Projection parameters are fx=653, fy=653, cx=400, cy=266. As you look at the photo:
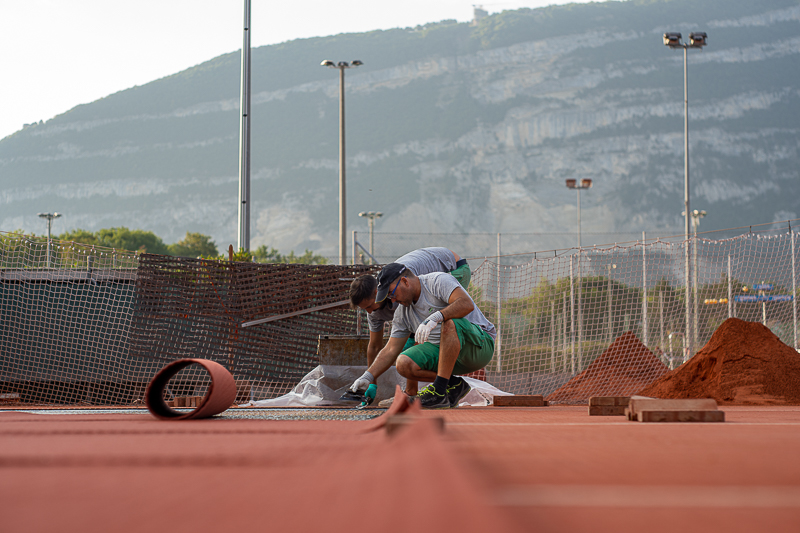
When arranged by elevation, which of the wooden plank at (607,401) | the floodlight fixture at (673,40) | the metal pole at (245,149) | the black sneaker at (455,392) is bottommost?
the black sneaker at (455,392)

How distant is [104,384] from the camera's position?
8406 millimetres

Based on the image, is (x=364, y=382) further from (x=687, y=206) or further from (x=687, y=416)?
(x=687, y=206)

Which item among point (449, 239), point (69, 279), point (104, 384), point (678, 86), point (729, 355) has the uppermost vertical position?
point (678, 86)

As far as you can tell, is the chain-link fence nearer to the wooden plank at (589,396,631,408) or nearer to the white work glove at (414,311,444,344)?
the wooden plank at (589,396,631,408)

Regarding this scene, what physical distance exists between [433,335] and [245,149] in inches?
311

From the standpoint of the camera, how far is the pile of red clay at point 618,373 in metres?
8.26

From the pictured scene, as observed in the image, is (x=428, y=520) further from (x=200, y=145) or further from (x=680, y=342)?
(x=200, y=145)

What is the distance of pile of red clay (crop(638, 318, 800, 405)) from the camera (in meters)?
6.25

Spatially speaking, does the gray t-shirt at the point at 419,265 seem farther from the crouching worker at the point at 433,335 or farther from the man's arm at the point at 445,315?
the man's arm at the point at 445,315

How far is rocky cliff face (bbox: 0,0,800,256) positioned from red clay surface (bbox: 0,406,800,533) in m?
98.5

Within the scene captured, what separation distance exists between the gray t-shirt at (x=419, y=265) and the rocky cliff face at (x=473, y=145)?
94.3 metres

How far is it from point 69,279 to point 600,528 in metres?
9.79

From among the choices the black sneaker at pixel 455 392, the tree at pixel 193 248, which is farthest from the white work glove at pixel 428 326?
the tree at pixel 193 248

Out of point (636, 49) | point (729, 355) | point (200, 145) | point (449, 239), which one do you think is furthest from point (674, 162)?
point (729, 355)
